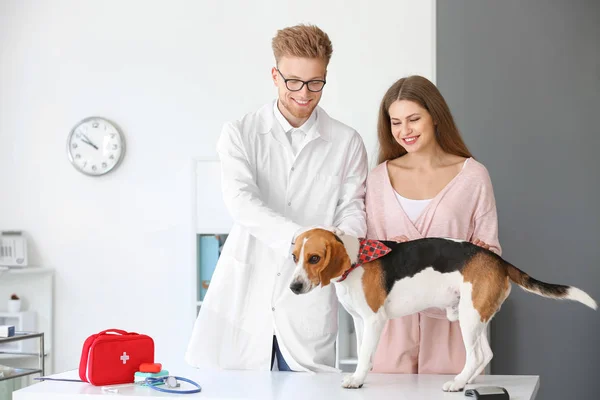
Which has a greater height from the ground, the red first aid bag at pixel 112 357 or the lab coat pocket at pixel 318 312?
the lab coat pocket at pixel 318 312

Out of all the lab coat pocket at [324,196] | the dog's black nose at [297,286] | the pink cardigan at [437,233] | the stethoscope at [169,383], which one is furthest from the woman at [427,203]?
the stethoscope at [169,383]

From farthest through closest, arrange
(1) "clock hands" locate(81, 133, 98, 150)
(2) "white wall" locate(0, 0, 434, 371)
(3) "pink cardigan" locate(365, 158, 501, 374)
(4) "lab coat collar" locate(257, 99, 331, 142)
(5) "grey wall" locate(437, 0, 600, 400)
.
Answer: (1) "clock hands" locate(81, 133, 98, 150), (2) "white wall" locate(0, 0, 434, 371), (5) "grey wall" locate(437, 0, 600, 400), (4) "lab coat collar" locate(257, 99, 331, 142), (3) "pink cardigan" locate(365, 158, 501, 374)

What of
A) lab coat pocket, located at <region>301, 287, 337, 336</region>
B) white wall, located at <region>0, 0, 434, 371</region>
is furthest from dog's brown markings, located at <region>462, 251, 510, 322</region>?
white wall, located at <region>0, 0, 434, 371</region>

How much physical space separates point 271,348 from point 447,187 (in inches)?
29.0

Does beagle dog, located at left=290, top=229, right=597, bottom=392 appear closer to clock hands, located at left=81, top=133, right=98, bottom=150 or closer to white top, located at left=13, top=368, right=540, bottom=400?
white top, located at left=13, top=368, right=540, bottom=400

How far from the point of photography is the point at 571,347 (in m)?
3.96

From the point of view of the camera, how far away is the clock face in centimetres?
478

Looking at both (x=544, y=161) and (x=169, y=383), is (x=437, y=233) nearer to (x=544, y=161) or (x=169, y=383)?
(x=169, y=383)

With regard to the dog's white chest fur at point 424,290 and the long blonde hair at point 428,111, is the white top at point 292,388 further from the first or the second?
the long blonde hair at point 428,111

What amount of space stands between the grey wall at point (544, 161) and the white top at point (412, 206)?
1.89 meters

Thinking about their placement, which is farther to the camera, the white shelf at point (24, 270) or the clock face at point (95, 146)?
the clock face at point (95, 146)

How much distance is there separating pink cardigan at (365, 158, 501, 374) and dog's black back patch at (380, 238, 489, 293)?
24 cm

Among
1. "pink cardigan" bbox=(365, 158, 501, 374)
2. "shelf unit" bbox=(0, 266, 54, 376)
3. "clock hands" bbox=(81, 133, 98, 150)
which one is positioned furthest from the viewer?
"clock hands" bbox=(81, 133, 98, 150)

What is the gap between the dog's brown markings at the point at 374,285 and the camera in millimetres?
1928
